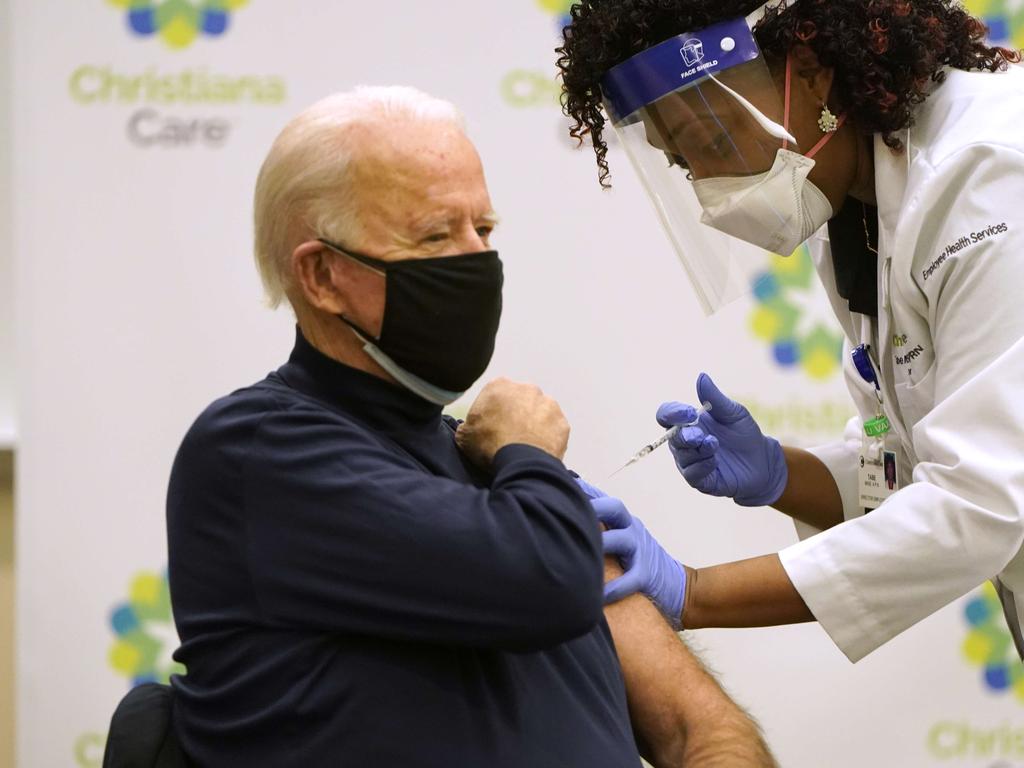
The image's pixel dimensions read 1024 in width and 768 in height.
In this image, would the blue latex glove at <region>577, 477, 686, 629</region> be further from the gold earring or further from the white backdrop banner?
the white backdrop banner

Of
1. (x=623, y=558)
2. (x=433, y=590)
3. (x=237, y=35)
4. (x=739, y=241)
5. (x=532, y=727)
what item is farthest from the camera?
(x=237, y=35)

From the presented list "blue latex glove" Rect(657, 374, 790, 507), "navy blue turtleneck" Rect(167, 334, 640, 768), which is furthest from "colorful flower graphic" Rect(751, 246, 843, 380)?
"navy blue turtleneck" Rect(167, 334, 640, 768)

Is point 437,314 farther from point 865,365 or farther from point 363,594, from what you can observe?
point 865,365

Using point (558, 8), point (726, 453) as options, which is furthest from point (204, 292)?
point (726, 453)

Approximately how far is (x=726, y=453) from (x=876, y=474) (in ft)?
0.87

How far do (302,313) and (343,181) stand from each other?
6.4 inches

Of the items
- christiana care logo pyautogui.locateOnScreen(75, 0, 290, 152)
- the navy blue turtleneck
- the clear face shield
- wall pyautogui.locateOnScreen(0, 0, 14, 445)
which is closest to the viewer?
the navy blue turtleneck

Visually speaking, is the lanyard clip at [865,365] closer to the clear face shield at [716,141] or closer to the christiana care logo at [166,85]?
the clear face shield at [716,141]

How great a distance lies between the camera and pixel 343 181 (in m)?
1.24

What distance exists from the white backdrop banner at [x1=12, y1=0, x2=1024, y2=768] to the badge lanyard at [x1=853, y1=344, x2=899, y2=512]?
2.21 feet

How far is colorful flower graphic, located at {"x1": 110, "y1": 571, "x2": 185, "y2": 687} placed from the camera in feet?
8.45

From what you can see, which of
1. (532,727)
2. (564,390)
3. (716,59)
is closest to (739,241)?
(716,59)

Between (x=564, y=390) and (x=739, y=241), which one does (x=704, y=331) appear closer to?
(x=564, y=390)

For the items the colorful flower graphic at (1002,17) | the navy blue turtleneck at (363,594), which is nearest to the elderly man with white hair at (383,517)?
the navy blue turtleneck at (363,594)
